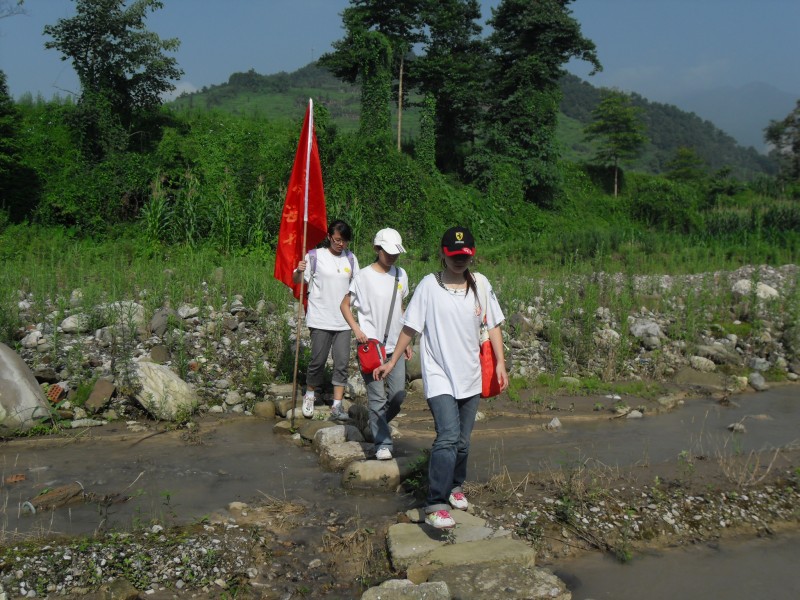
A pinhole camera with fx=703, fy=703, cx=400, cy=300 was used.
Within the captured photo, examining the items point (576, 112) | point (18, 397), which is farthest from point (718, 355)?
point (576, 112)

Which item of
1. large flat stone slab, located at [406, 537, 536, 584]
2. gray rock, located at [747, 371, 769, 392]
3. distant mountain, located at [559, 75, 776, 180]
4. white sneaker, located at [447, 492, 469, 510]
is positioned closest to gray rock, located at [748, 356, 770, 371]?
gray rock, located at [747, 371, 769, 392]

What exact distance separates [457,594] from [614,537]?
1472 millimetres

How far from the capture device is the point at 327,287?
6.76 m

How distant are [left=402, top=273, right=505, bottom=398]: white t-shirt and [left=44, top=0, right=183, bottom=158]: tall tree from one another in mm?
18061

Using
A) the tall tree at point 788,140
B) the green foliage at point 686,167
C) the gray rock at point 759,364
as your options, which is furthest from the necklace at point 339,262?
the green foliage at point 686,167

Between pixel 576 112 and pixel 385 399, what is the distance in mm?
100932

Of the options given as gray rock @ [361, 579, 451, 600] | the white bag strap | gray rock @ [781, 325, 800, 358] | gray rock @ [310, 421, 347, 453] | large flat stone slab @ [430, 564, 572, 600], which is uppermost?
the white bag strap

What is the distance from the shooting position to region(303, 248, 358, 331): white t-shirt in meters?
6.73

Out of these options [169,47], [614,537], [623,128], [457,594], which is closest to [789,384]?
[614,537]

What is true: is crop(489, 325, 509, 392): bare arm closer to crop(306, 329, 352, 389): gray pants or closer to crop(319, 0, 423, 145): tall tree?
crop(306, 329, 352, 389): gray pants

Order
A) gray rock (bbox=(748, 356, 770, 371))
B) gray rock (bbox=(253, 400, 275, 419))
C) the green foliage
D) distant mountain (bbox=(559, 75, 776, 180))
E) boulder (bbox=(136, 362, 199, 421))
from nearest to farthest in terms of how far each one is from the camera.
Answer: boulder (bbox=(136, 362, 199, 421)) → gray rock (bbox=(253, 400, 275, 419)) → gray rock (bbox=(748, 356, 770, 371)) → the green foliage → distant mountain (bbox=(559, 75, 776, 180))

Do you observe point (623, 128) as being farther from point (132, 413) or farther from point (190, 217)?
point (132, 413)

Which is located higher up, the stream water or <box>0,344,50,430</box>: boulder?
<box>0,344,50,430</box>: boulder

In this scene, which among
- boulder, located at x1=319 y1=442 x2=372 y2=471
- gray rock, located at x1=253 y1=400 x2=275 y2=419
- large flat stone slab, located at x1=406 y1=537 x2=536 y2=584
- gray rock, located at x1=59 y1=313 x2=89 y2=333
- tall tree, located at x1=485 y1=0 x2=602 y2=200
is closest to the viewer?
large flat stone slab, located at x1=406 y1=537 x2=536 y2=584
